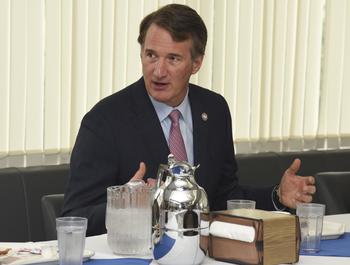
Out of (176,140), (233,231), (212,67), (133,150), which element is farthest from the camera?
(212,67)

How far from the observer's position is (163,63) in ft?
10.0

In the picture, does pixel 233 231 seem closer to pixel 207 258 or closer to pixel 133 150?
pixel 207 258

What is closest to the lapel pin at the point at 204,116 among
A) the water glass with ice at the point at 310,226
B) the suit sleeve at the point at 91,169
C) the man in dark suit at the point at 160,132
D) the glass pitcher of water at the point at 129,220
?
the man in dark suit at the point at 160,132

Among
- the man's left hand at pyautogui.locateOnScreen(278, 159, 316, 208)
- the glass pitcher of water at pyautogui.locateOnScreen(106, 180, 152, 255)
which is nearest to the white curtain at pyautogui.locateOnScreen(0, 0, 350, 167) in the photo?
the man's left hand at pyautogui.locateOnScreen(278, 159, 316, 208)

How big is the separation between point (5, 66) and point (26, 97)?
19cm

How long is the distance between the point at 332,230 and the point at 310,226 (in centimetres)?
19

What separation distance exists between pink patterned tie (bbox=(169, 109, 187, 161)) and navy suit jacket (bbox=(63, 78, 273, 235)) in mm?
51

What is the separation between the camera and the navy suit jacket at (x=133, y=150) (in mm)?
2822

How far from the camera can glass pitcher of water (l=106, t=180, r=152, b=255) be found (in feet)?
7.50

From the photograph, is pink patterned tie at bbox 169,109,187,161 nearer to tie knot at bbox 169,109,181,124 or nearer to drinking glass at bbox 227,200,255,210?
tie knot at bbox 169,109,181,124

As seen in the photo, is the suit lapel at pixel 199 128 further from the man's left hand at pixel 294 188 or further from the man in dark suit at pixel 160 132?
the man's left hand at pixel 294 188

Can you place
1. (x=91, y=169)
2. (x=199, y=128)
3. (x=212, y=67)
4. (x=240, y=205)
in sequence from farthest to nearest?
(x=212, y=67), (x=199, y=128), (x=91, y=169), (x=240, y=205)

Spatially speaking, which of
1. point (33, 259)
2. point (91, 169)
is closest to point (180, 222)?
point (33, 259)

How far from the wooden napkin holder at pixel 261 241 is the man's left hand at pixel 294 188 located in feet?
1.82
